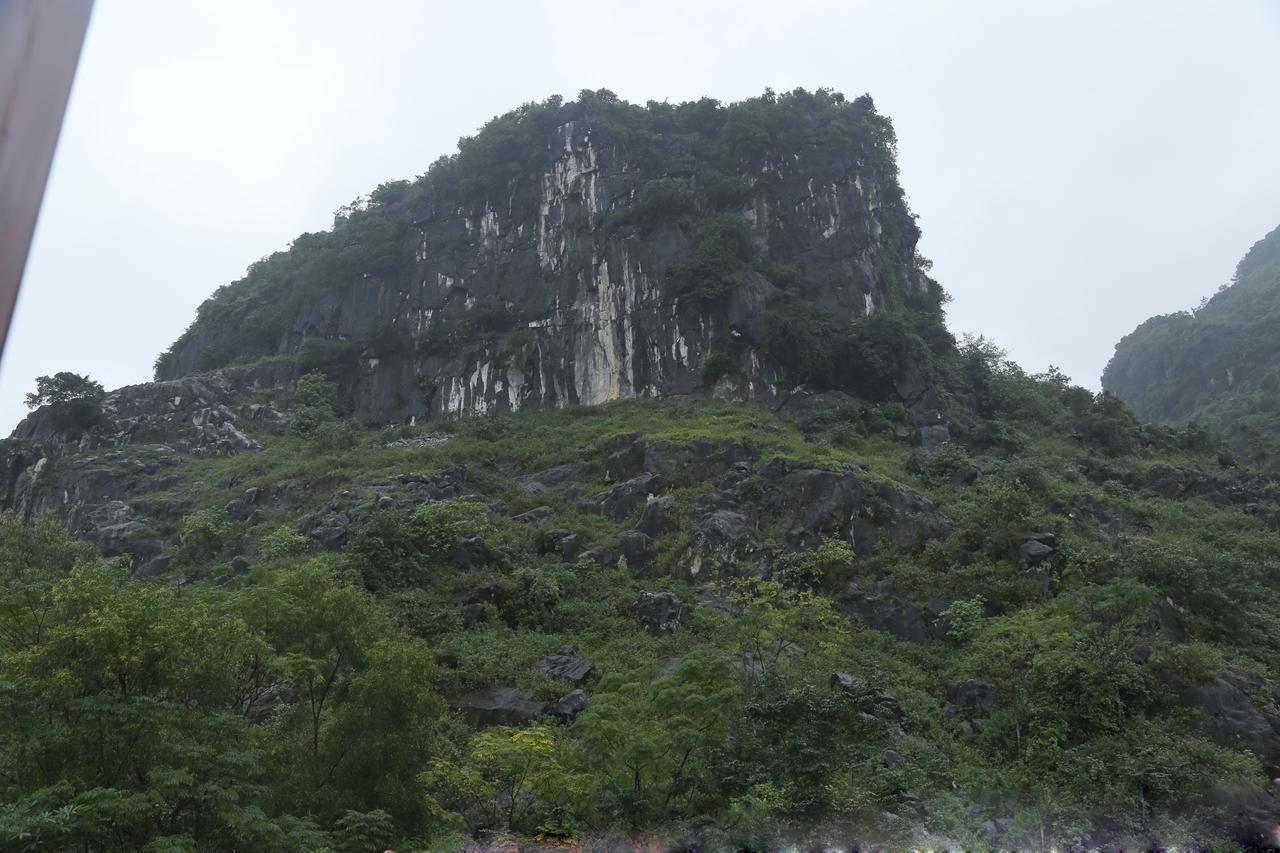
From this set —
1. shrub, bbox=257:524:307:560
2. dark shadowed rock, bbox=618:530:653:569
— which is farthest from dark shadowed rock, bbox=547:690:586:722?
shrub, bbox=257:524:307:560

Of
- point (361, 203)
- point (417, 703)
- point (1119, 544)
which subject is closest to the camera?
point (417, 703)

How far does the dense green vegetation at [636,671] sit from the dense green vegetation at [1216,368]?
1784cm

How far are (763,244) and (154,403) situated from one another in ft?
93.1

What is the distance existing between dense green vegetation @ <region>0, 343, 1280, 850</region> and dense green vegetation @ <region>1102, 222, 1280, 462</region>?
58.5ft

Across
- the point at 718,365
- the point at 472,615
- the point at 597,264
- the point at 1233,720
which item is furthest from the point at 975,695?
the point at 597,264

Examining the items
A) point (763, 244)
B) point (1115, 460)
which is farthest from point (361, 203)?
point (1115, 460)

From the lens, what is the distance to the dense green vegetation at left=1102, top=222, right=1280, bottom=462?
45750 mm

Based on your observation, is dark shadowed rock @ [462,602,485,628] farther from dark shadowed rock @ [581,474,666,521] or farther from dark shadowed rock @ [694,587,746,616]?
dark shadowed rock @ [581,474,666,521]

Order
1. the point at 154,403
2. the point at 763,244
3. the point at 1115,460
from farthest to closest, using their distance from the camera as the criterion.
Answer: the point at 763,244 → the point at 154,403 → the point at 1115,460

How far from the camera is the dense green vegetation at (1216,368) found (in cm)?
4575

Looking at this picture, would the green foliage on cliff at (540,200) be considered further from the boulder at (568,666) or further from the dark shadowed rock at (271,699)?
the dark shadowed rock at (271,699)

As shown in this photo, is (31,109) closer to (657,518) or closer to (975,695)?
(975,695)

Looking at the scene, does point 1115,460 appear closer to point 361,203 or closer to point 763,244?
point 763,244

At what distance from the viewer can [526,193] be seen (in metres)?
48.7
